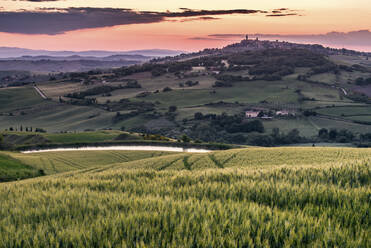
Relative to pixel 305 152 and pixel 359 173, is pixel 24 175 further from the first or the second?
pixel 359 173

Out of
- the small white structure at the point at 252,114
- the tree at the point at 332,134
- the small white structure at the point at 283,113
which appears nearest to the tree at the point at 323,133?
the tree at the point at 332,134

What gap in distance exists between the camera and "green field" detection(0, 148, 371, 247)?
16.1ft

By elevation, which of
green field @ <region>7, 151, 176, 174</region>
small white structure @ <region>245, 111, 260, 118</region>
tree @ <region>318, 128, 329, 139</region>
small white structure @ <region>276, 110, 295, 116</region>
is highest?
green field @ <region>7, 151, 176, 174</region>

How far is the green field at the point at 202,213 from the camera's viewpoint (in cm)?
492

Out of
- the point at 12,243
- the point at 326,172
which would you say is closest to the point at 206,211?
the point at 12,243

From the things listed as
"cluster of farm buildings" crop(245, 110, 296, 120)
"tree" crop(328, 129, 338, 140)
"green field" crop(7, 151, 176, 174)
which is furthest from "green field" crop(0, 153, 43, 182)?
"cluster of farm buildings" crop(245, 110, 296, 120)

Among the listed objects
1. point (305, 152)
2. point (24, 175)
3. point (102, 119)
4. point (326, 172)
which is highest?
point (326, 172)

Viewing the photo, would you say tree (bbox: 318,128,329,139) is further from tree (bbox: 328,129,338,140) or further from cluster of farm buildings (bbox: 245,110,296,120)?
cluster of farm buildings (bbox: 245,110,296,120)

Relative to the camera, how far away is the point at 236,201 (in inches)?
273

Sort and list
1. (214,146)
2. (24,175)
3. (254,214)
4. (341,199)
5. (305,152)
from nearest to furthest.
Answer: (254,214)
(341,199)
(305,152)
(24,175)
(214,146)

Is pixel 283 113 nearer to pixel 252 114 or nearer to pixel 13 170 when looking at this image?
pixel 252 114

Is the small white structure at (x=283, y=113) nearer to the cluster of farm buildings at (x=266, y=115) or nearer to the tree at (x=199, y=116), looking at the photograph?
the cluster of farm buildings at (x=266, y=115)

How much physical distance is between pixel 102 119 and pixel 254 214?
19627 cm

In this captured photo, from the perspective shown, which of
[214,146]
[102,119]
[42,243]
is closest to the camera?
[42,243]
